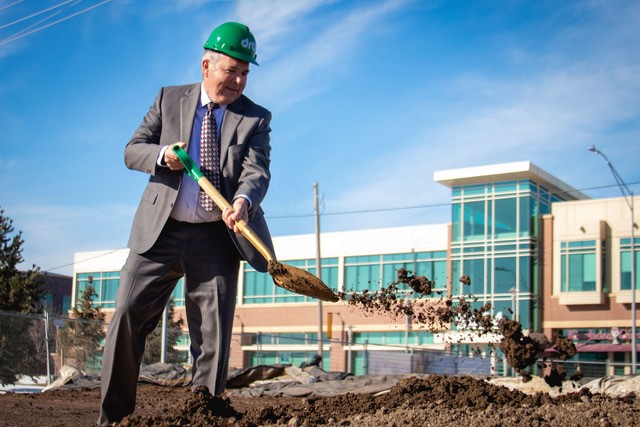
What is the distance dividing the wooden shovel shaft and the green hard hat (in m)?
0.64

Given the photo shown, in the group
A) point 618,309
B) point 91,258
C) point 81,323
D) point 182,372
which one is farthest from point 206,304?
point 91,258

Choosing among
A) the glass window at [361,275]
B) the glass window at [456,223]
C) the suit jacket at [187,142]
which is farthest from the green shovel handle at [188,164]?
the glass window at [361,275]

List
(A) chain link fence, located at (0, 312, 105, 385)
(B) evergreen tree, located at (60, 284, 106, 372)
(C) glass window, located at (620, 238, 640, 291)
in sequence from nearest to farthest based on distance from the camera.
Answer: (A) chain link fence, located at (0, 312, 105, 385), (B) evergreen tree, located at (60, 284, 106, 372), (C) glass window, located at (620, 238, 640, 291)

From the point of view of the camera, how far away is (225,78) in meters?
4.35

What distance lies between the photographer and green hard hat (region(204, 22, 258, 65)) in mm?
4258

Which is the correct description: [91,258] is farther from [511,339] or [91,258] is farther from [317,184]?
[511,339]

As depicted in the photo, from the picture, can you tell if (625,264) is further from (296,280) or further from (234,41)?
(234,41)

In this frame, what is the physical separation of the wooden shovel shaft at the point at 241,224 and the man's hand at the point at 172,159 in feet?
0.46

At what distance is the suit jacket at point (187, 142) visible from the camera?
168 inches

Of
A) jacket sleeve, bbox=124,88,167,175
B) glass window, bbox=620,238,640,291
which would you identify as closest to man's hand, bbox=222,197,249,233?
jacket sleeve, bbox=124,88,167,175

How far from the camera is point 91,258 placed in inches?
2360

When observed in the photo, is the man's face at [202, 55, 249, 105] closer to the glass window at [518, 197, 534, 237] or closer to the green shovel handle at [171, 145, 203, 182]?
the green shovel handle at [171, 145, 203, 182]

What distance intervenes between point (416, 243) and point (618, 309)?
1213cm

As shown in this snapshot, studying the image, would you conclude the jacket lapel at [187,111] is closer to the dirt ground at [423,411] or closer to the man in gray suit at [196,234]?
the man in gray suit at [196,234]
